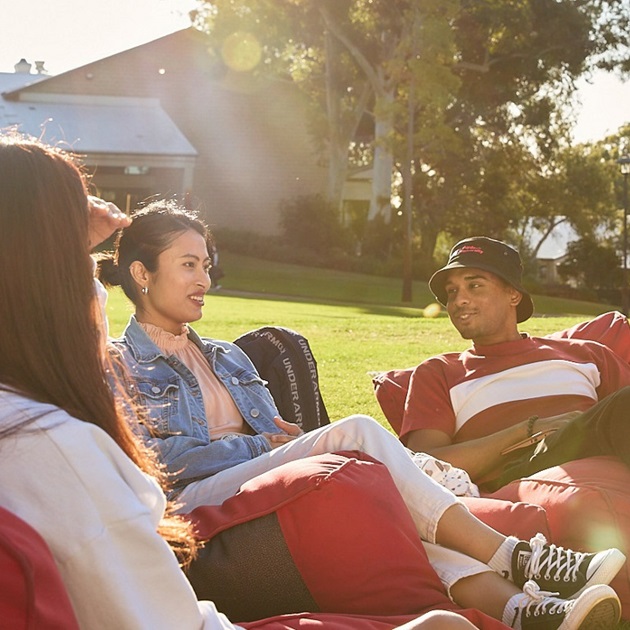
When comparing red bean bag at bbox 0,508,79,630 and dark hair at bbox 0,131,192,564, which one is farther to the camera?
dark hair at bbox 0,131,192,564

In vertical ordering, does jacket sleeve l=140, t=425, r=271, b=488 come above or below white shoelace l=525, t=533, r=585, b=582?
above

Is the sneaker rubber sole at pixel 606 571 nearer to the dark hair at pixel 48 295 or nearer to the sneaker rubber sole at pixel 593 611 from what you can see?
the sneaker rubber sole at pixel 593 611

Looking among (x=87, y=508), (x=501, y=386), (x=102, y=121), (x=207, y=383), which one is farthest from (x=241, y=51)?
(x=87, y=508)

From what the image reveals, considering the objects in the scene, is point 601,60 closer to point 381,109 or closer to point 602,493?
point 381,109

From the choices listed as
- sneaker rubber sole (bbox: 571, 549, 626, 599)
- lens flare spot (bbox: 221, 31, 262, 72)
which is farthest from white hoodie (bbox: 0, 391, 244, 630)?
lens flare spot (bbox: 221, 31, 262, 72)

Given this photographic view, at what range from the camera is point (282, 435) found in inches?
194

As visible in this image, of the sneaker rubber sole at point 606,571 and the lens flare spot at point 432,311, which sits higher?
the sneaker rubber sole at point 606,571

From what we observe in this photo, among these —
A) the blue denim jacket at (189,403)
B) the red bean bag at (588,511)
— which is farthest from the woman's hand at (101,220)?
the red bean bag at (588,511)

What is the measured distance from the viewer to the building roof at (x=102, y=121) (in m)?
40.7

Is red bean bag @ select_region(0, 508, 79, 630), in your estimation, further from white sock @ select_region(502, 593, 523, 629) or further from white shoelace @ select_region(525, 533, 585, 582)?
white shoelace @ select_region(525, 533, 585, 582)

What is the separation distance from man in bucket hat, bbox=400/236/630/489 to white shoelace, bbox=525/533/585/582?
4.21 feet

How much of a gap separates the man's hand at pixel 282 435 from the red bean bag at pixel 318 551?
1.05 meters

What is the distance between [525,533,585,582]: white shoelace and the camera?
151 inches

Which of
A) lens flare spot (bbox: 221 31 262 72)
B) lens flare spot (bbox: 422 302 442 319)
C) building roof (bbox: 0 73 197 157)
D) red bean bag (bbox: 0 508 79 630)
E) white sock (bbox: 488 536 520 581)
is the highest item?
lens flare spot (bbox: 221 31 262 72)
